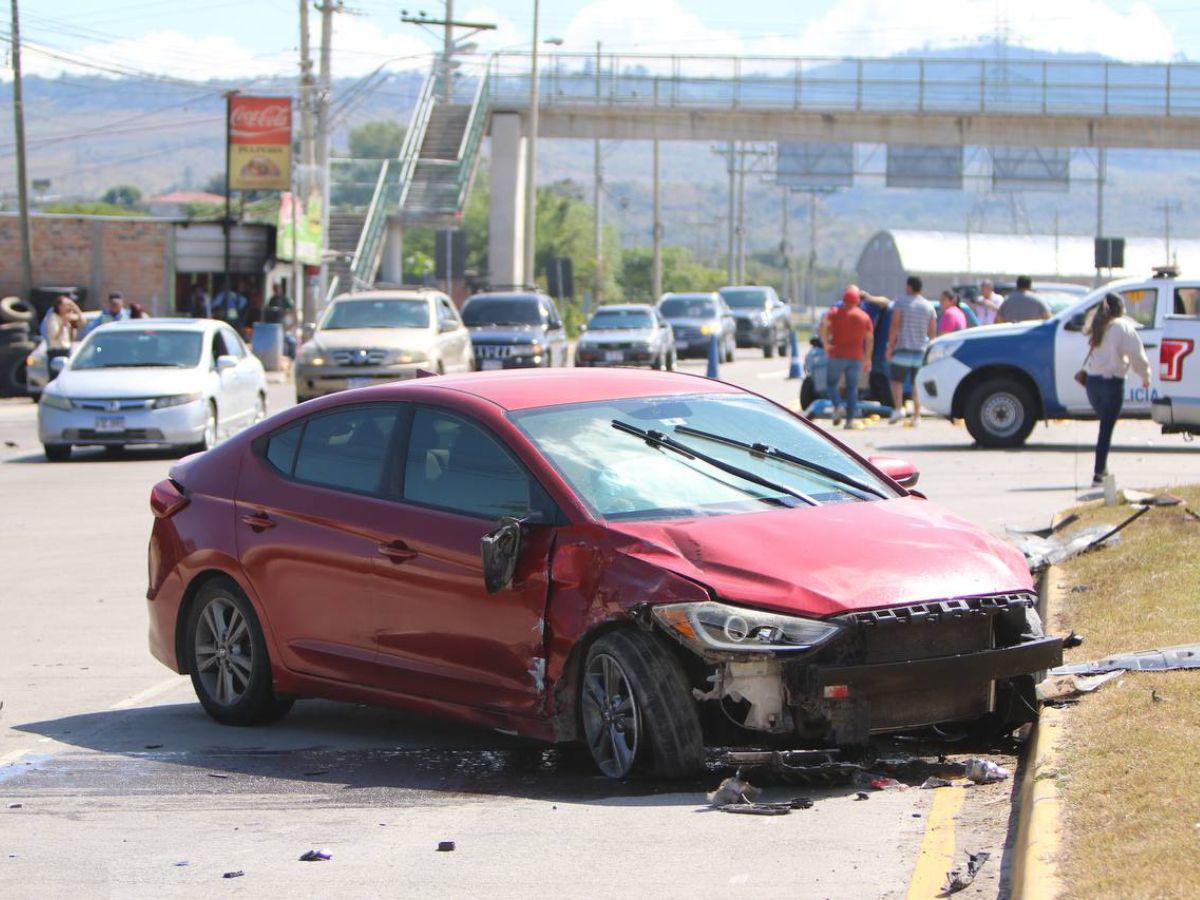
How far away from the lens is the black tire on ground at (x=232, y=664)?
27.9 feet

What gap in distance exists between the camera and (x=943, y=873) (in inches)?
231

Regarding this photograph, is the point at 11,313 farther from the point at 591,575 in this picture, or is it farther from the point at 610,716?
the point at 610,716

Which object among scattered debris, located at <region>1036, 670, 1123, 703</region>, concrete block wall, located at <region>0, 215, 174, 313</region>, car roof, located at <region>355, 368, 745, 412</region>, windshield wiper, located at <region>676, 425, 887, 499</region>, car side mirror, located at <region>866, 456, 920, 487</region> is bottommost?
scattered debris, located at <region>1036, 670, 1123, 703</region>

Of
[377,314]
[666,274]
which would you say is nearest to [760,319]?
[377,314]

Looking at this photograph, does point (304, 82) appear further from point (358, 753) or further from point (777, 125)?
point (358, 753)

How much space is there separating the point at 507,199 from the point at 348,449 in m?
55.8

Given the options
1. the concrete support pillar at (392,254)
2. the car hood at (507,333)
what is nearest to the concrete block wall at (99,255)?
the concrete support pillar at (392,254)

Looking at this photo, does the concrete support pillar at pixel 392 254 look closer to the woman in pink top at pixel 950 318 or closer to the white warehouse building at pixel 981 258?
the white warehouse building at pixel 981 258

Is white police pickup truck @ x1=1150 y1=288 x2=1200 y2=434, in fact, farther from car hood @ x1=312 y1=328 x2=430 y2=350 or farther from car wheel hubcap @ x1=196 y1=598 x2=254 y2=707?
car wheel hubcap @ x1=196 y1=598 x2=254 y2=707

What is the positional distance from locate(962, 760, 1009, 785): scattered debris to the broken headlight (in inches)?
33.2

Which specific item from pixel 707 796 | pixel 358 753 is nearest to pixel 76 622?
pixel 358 753

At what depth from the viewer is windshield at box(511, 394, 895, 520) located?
7.41m

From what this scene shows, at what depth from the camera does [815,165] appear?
112500 mm

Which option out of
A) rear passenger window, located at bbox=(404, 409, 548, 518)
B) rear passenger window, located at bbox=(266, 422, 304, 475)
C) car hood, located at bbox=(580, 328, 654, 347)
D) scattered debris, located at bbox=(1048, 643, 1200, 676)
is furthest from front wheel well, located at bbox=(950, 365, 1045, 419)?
car hood, located at bbox=(580, 328, 654, 347)
